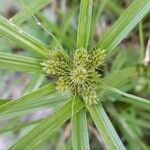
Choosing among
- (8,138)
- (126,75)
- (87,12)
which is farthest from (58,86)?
(8,138)

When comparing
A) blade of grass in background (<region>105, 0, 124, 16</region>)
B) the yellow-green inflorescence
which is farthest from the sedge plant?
blade of grass in background (<region>105, 0, 124, 16</region>)

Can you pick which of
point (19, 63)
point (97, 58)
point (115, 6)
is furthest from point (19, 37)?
point (115, 6)

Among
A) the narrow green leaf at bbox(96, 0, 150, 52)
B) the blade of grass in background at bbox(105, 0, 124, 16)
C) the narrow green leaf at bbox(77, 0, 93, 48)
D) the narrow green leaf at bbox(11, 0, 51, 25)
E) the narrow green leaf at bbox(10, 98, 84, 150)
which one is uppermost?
the blade of grass in background at bbox(105, 0, 124, 16)

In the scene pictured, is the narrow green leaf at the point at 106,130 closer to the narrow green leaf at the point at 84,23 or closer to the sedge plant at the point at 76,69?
the sedge plant at the point at 76,69

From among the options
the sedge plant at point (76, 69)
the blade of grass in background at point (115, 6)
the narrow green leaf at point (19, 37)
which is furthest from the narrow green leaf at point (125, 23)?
the blade of grass in background at point (115, 6)

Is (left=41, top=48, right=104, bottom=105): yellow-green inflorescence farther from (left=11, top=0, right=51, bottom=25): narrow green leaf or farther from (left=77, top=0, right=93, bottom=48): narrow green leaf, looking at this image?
(left=11, top=0, right=51, bottom=25): narrow green leaf

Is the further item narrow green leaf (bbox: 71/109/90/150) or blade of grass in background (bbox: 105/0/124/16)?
blade of grass in background (bbox: 105/0/124/16)

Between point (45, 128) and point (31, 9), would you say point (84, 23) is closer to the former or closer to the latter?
point (31, 9)
